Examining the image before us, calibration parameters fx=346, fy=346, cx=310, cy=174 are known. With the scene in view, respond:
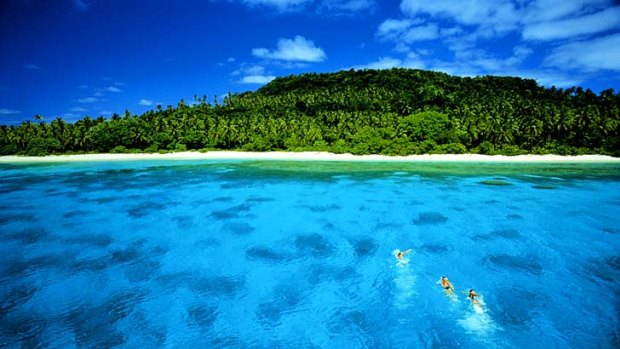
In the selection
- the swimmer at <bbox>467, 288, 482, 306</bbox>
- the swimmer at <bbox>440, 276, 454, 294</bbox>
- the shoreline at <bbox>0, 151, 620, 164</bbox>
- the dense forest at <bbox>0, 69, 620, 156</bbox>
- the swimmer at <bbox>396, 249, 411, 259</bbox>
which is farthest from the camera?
the dense forest at <bbox>0, 69, 620, 156</bbox>

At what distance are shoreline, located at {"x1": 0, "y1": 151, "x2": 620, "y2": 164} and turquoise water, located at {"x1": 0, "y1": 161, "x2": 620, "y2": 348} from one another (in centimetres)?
2659

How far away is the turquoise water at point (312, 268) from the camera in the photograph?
36.3ft

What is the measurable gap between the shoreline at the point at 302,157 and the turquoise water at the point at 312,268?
26.6 m

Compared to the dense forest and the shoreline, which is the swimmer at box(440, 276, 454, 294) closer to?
the shoreline

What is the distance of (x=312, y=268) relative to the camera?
16.2 m

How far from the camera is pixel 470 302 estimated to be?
41.9 ft

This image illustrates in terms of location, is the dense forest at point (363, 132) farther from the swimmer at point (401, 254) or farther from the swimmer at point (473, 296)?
the swimmer at point (473, 296)

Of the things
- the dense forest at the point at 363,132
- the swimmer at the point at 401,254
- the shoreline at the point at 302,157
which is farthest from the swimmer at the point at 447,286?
the dense forest at the point at 363,132

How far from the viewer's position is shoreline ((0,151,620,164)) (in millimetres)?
57125

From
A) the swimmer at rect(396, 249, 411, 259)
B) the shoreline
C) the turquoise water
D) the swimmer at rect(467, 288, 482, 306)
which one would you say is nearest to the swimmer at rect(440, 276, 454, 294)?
the turquoise water

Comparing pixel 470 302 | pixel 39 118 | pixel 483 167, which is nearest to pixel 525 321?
pixel 470 302

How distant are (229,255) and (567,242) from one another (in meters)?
18.5

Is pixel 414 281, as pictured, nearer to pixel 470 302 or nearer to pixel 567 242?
pixel 470 302

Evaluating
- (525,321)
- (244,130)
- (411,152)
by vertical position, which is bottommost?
(525,321)
